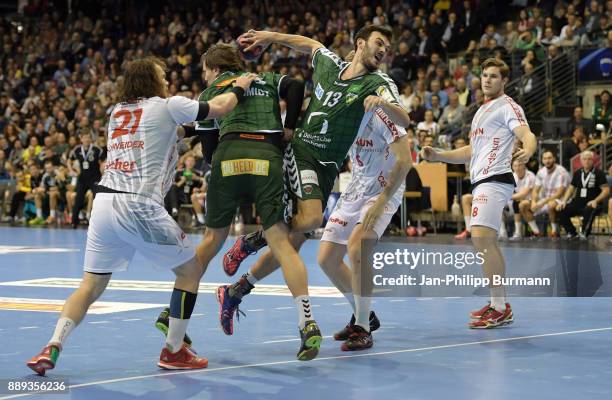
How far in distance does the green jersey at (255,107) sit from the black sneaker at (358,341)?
4.71 ft

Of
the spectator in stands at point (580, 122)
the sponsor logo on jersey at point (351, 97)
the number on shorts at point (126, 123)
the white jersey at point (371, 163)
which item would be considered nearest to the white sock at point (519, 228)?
the spectator in stands at point (580, 122)

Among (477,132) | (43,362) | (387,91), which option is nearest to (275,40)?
(387,91)

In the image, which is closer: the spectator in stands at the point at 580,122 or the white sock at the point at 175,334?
the white sock at the point at 175,334

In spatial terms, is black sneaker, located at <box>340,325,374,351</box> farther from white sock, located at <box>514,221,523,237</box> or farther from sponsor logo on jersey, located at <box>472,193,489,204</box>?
white sock, located at <box>514,221,523,237</box>

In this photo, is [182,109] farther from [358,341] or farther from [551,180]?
[551,180]

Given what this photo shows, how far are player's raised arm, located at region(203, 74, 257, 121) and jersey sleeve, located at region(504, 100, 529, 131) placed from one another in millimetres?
2422

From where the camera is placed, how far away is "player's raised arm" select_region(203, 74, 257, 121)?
5904mm

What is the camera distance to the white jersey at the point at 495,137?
7.91 m

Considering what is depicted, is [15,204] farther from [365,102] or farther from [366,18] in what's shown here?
[365,102]

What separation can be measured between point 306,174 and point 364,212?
744mm

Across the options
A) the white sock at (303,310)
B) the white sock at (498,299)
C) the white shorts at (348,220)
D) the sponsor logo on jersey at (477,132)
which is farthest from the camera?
the sponsor logo on jersey at (477,132)

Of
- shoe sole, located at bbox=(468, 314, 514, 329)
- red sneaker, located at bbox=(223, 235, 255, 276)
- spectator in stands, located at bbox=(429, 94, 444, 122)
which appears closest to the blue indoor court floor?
shoe sole, located at bbox=(468, 314, 514, 329)

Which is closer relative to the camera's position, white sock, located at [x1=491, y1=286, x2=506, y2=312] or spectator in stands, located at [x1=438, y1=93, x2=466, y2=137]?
white sock, located at [x1=491, y1=286, x2=506, y2=312]

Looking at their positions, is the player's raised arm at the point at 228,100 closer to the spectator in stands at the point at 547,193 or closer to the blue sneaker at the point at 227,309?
the blue sneaker at the point at 227,309
